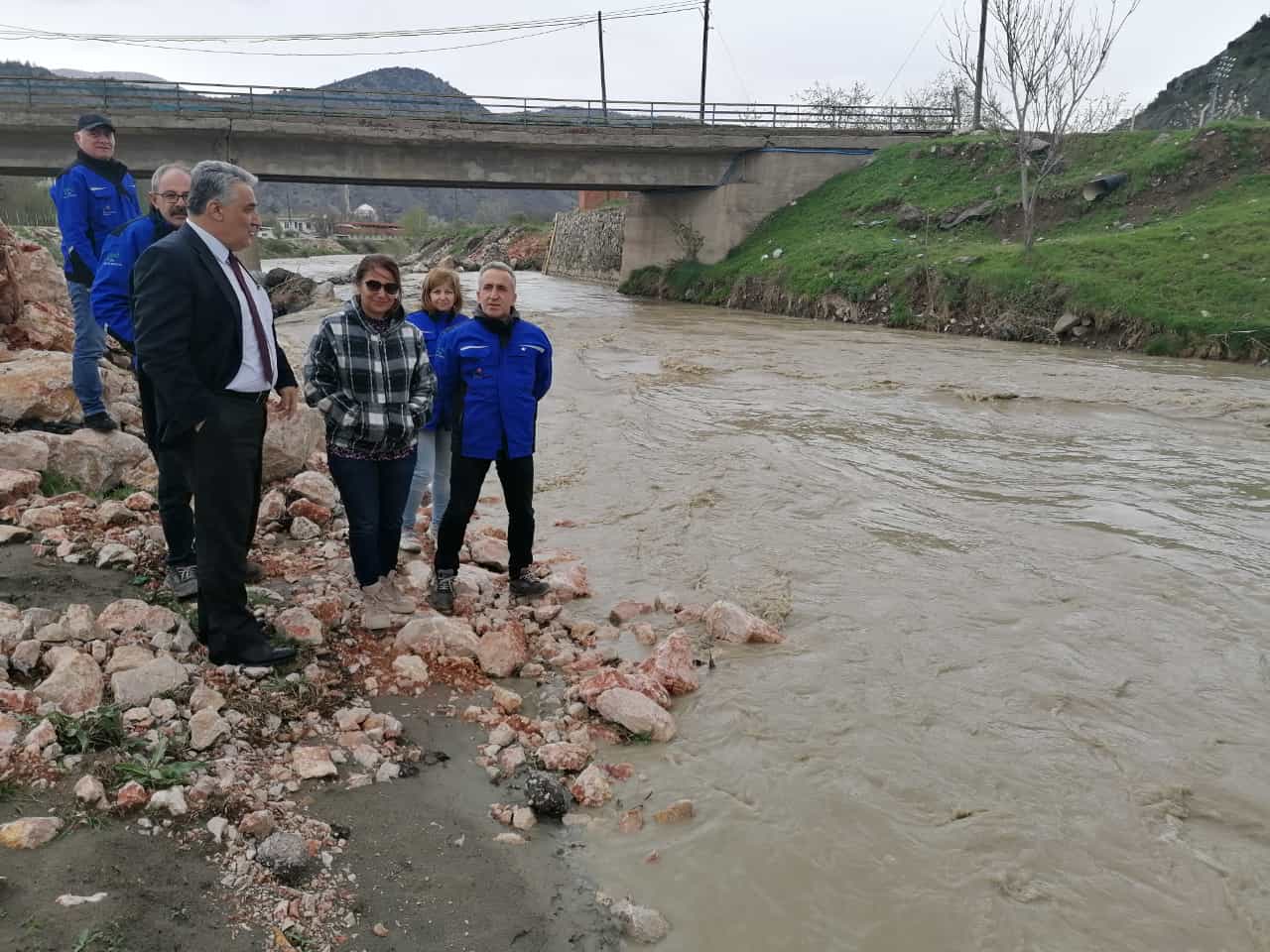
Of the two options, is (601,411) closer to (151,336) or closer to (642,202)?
(151,336)

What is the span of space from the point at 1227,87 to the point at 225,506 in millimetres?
67629

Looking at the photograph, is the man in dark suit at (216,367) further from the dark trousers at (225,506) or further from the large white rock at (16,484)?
the large white rock at (16,484)

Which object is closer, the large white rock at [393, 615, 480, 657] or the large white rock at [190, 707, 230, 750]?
the large white rock at [190, 707, 230, 750]

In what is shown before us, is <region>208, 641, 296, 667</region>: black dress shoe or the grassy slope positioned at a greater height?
the grassy slope

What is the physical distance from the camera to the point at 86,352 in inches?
230

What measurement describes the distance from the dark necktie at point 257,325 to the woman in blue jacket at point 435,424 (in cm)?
141

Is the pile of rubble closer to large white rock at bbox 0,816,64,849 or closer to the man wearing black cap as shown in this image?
large white rock at bbox 0,816,64,849

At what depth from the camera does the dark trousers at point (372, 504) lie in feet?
14.5

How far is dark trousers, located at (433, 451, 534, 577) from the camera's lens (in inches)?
193

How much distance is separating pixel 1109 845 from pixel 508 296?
11.8ft

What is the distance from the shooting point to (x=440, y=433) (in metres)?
5.88

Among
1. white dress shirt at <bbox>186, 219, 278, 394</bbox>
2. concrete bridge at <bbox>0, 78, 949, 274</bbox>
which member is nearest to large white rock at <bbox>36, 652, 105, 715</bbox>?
white dress shirt at <bbox>186, 219, 278, 394</bbox>

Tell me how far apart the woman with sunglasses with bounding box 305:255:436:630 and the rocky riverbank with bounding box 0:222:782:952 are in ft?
1.95

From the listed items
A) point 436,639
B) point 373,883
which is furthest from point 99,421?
point 373,883
